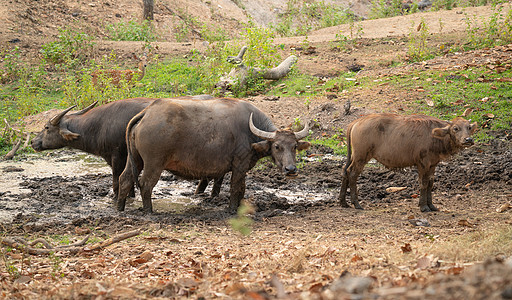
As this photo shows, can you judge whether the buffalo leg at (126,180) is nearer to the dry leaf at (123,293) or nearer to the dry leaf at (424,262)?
the dry leaf at (123,293)

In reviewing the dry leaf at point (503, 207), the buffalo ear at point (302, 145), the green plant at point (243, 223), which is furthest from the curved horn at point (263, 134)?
the dry leaf at point (503, 207)

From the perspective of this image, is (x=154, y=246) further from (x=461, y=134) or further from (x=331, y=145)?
(x=331, y=145)

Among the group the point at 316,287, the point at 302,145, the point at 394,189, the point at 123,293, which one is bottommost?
the point at 394,189

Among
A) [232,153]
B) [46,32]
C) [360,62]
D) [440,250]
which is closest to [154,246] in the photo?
[232,153]

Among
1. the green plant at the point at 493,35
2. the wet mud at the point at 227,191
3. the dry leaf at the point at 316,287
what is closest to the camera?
the dry leaf at the point at 316,287

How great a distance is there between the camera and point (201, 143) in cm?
766

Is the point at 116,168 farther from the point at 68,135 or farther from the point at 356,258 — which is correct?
the point at 356,258

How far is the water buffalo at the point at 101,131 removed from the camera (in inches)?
335

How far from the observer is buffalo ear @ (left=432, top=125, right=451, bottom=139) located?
7250 mm

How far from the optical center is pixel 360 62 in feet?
53.8

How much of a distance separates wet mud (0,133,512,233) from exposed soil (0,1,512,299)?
3 centimetres

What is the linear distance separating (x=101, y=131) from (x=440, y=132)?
516 cm

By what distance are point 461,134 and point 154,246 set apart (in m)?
4.27

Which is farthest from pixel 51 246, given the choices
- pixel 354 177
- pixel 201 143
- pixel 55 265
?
pixel 354 177
